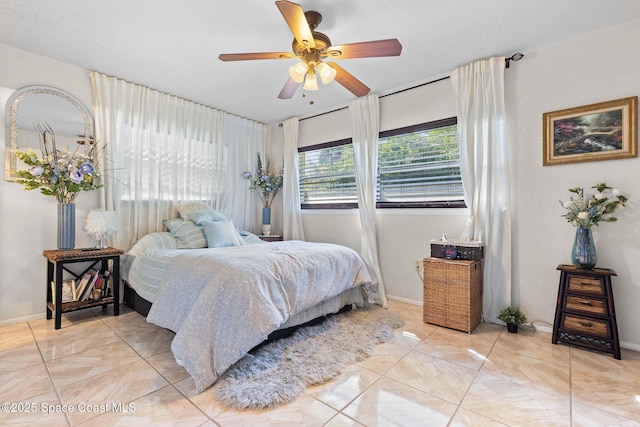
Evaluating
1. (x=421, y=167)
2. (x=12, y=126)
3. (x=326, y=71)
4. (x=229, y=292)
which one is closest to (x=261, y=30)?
(x=326, y=71)

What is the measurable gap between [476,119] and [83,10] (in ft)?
11.3

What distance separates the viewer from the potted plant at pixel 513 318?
257 cm

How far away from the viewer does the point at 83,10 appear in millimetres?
2154

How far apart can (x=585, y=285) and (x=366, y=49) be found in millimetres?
2454

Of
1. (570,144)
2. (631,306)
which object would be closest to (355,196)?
(570,144)

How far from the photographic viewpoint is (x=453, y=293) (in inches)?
105

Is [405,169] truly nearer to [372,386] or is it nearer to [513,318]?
[513,318]

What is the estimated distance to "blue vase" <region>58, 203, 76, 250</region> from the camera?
8.94 feet

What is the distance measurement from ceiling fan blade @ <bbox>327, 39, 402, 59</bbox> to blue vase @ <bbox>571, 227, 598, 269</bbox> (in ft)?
6.64

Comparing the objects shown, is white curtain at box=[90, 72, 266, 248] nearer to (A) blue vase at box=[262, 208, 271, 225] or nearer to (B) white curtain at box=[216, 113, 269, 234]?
(B) white curtain at box=[216, 113, 269, 234]

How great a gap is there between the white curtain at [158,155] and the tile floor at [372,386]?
57.5 inches

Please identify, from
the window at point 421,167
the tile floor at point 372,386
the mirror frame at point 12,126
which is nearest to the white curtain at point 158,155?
the mirror frame at point 12,126

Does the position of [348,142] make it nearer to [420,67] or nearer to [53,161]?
[420,67]

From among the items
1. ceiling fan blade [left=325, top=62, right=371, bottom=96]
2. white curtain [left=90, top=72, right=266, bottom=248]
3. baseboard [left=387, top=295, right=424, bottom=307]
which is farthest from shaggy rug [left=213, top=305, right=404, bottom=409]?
white curtain [left=90, top=72, right=266, bottom=248]
